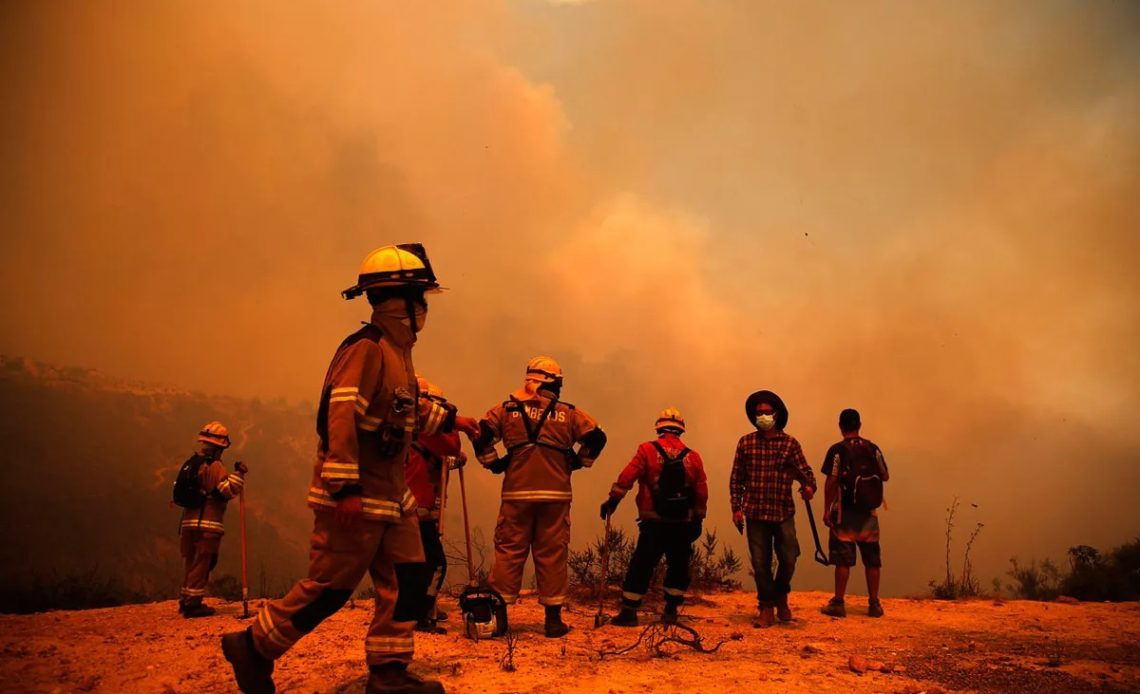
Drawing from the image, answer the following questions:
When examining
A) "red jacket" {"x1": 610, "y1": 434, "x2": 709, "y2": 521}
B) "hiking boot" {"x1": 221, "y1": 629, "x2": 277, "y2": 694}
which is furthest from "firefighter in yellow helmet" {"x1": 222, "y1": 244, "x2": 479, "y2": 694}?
"red jacket" {"x1": 610, "y1": 434, "x2": 709, "y2": 521}

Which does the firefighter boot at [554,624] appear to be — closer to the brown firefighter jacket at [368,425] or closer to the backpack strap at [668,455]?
the backpack strap at [668,455]

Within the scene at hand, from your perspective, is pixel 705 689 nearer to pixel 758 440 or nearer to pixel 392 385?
pixel 392 385

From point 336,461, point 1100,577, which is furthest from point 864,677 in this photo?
point 1100,577

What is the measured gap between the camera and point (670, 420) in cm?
924

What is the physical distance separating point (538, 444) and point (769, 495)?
113 inches

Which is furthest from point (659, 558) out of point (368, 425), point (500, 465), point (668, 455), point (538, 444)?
point (368, 425)

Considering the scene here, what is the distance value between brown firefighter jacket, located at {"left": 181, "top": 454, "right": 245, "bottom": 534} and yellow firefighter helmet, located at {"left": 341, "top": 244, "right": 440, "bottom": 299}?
4984mm

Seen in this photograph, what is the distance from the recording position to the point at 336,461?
4.61 m

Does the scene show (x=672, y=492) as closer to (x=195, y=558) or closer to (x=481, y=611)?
(x=481, y=611)

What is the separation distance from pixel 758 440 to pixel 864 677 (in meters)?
3.52

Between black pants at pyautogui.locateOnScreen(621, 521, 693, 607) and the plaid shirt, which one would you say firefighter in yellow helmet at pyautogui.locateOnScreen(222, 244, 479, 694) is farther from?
the plaid shirt

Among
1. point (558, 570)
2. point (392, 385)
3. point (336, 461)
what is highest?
point (392, 385)

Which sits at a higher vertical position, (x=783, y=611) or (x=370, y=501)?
(x=370, y=501)

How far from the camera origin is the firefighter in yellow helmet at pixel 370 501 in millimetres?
4656
